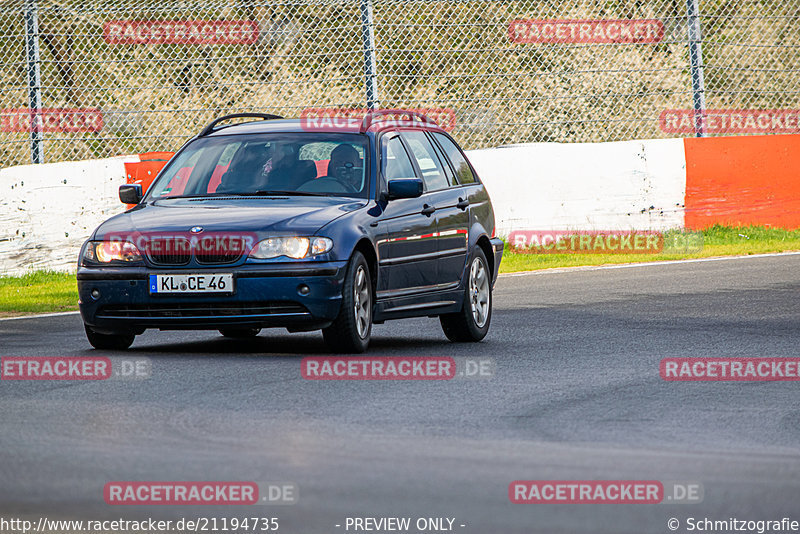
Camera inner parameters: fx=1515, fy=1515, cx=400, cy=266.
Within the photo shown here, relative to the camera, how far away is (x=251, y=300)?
9219mm

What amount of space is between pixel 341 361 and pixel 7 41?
10.1 meters

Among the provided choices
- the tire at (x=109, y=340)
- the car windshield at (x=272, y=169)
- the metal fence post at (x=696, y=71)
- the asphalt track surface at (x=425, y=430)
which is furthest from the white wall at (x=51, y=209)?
the metal fence post at (x=696, y=71)

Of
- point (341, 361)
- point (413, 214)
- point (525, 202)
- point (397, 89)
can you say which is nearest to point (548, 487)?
point (341, 361)

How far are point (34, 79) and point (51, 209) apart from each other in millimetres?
1974

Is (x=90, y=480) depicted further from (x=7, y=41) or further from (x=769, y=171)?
(x=769, y=171)

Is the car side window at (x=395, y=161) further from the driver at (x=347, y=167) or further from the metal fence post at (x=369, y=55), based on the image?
the metal fence post at (x=369, y=55)

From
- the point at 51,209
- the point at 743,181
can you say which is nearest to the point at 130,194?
the point at 51,209

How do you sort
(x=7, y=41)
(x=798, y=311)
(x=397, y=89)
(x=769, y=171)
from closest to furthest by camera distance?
(x=798, y=311) → (x=7, y=41) → (x=769, y=171) → (x=397, y=89)

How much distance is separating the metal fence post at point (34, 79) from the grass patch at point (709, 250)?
5.47 meters

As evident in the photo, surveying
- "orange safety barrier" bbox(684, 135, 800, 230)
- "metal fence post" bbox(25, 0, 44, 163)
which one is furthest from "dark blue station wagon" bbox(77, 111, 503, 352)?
"orange safety barrier" bbox(684, 135, 800, 230)

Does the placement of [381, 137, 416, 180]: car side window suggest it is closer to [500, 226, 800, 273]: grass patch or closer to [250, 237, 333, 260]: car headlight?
[250, 237, 333, 260]: car headlight

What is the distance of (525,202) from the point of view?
59.3ft

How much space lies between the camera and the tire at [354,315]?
9336mm

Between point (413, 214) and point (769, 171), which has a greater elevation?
point (413, 214)
